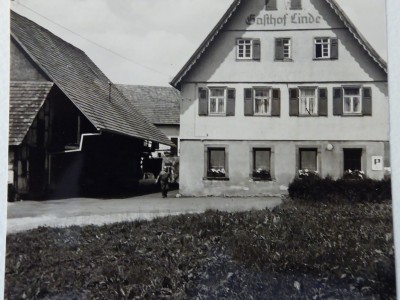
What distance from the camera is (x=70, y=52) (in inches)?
105

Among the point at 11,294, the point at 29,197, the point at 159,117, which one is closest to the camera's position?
the point at 11,294

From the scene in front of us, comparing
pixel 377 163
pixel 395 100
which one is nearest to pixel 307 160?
pixel 377 163

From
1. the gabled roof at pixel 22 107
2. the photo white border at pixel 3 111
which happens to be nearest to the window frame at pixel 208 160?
the gabled roof at pixel 22 107

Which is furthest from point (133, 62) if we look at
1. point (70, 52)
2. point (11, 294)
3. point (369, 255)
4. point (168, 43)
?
point (369, 255)

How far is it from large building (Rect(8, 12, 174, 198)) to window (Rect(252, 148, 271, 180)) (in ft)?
1.88

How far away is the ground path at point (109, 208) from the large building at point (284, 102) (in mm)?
78

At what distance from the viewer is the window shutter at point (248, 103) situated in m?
3.03

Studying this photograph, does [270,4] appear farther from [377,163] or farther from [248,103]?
[377,163]

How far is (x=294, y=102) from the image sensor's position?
2742 millimetres

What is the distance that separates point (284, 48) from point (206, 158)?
0.82 metres

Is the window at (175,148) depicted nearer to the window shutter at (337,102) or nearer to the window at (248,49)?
the window at (248,49)

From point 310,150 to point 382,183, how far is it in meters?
0.48

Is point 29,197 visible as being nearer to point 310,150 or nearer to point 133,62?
point 133,62

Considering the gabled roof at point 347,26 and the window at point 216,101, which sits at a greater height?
the gabled roof at point 347,26
